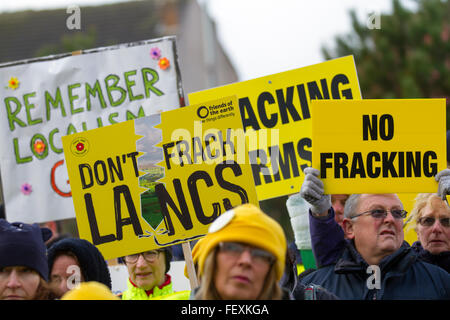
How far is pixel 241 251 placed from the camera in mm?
3021

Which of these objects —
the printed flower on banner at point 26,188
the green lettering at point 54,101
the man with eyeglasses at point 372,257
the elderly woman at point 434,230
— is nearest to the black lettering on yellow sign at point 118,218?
the man with eyeglasses at point 372,257

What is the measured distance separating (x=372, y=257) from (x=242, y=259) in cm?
122

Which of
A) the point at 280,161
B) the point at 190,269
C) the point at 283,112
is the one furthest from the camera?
the point at 283,112

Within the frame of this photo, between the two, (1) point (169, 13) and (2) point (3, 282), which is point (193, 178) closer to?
(2) point (3, 282)

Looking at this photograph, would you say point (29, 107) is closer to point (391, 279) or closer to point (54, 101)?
point (54, 101)

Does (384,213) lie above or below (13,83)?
below

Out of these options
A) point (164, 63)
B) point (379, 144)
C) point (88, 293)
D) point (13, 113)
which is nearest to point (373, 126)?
point (379, 144)

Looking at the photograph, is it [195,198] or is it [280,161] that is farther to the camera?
[280,161]

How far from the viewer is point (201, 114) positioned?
179 inches

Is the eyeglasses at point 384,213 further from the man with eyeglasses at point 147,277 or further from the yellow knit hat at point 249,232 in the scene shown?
the man with eyeglasses at point 147,277

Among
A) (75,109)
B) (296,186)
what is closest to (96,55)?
(75,109)

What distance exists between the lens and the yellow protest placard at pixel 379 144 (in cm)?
411

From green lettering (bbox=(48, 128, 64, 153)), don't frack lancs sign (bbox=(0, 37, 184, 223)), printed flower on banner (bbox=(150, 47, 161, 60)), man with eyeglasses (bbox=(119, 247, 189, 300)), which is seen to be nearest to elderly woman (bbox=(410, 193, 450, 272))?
man with eyeglasses (bbox=(119, 247, 189, 300))

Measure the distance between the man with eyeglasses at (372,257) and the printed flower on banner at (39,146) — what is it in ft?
8.81
